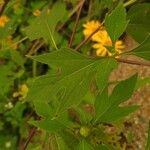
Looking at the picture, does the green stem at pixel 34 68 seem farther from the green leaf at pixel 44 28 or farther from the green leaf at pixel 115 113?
the green leaf at pixel 115 113

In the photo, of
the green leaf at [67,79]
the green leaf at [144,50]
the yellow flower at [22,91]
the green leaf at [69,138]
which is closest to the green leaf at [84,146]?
the green leaf at [69,138]

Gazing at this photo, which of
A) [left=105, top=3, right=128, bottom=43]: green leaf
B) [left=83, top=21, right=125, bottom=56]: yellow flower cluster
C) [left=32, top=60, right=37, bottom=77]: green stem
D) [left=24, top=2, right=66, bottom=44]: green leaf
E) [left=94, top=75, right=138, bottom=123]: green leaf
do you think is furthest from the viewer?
[left=32, top=60, right=37, bottom=77]: green stem

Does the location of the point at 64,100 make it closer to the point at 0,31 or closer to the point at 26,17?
the point at 0,31

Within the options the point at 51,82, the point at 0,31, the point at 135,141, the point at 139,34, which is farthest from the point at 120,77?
the point at 51,82

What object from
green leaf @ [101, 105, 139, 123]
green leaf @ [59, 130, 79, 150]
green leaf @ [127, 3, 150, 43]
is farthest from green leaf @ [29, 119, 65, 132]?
green leaf @ [127, 3, 150, 43]

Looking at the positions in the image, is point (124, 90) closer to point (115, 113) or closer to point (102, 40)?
point (115, 113)

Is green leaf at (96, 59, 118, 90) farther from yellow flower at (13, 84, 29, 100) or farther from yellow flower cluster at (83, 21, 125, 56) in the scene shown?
yellow flower at (13, 84, 29, 100)

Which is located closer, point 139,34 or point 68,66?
point 68,66

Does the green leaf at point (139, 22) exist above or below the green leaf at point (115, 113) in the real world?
above
